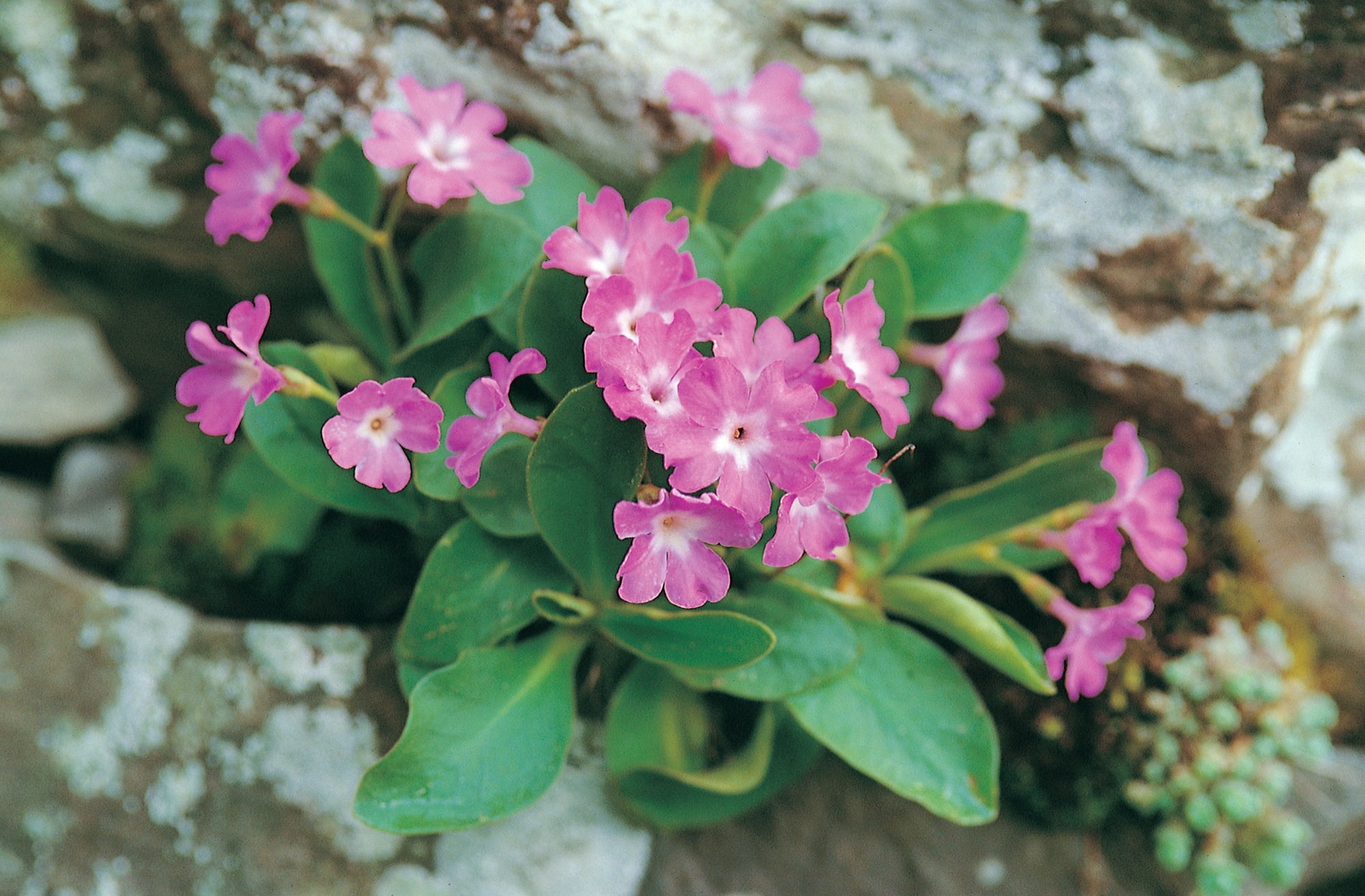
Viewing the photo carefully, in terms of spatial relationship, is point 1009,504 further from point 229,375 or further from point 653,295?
point 229,375

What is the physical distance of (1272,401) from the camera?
2.03m

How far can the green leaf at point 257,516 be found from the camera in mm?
2230

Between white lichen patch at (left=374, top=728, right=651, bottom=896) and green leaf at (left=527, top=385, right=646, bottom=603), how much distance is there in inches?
21.8

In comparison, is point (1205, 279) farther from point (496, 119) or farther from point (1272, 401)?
point (496, 119)

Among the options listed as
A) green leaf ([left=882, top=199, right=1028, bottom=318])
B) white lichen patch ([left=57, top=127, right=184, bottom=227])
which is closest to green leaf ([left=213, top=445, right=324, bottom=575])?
white lichen patch ([left=57, top=127, right=184, bottom=227])

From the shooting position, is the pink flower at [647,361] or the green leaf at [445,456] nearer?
the pink flower at [647,361]

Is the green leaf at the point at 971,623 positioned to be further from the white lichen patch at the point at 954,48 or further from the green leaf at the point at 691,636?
the white lichen patch at the point at 954,48

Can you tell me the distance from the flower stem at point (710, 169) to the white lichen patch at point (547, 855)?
1209 mm

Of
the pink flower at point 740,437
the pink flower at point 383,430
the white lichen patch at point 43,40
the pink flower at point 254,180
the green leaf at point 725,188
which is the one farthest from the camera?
the white lichen patch at point 43,40

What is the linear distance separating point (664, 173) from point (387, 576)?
3.75 feet

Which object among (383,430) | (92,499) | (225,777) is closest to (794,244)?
(383,430)

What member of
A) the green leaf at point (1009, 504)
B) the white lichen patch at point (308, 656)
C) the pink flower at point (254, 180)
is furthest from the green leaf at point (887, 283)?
the white lichen patch at point (308, 656)

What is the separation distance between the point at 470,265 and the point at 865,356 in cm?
76

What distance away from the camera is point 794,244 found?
1772 millimetres
